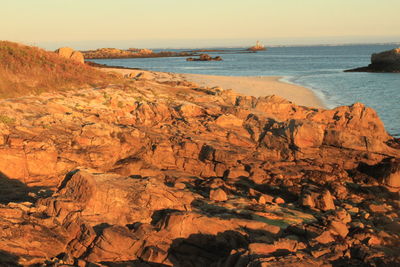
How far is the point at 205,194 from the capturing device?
484 inches

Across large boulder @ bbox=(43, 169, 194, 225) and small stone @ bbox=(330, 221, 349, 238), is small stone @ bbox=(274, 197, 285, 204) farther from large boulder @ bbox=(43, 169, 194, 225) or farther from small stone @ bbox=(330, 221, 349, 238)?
large boulder @ bbox=(43, 169, 194, 225)

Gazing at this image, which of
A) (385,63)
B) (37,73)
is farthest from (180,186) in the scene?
(385,63)

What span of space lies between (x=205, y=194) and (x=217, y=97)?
10.9m

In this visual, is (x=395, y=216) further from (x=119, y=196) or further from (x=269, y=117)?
(x=119, y=196)

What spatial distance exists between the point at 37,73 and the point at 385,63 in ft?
234

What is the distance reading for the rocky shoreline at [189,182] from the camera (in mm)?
8594

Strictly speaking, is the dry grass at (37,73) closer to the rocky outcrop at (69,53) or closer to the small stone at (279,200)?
the rocky outcrop at (69,53)

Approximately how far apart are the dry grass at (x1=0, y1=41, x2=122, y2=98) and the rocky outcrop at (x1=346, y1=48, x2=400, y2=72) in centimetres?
6372

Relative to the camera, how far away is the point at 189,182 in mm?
14148

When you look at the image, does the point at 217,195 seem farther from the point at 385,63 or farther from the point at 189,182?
the point at 385,63

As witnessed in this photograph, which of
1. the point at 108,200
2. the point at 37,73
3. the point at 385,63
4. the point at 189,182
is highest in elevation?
the point at 37,73

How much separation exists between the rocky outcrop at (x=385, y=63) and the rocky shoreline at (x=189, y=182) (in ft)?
200

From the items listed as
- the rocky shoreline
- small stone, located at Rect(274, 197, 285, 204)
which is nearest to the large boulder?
the rocky shoreline

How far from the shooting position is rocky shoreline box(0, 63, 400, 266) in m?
8.59
